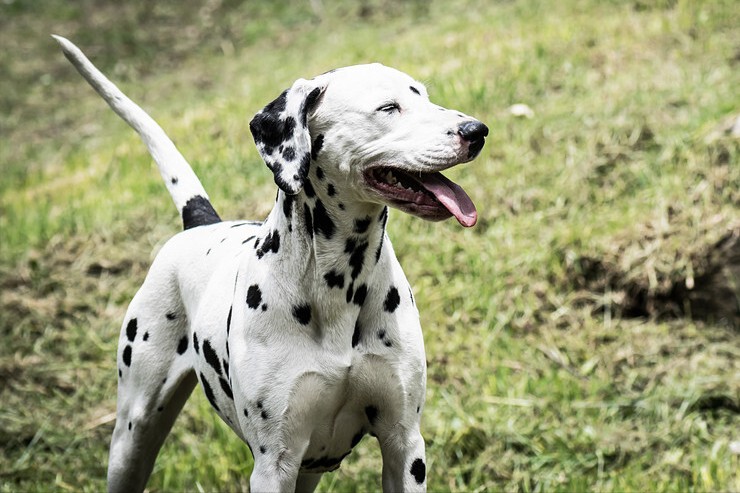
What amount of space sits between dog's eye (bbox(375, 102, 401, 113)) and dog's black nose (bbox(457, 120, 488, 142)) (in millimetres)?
231

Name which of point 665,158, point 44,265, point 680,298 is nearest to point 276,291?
point 680,298

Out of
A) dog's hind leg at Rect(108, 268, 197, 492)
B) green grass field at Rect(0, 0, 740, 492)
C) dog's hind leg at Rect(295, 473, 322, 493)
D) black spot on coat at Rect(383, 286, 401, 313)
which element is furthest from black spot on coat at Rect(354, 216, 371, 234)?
green grass field at Rect(0, 0, 740, 492)

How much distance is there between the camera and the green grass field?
15.8 ft

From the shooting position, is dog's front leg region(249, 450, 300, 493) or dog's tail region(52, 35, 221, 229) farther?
dog's tail region(52, 35, 221, 229)

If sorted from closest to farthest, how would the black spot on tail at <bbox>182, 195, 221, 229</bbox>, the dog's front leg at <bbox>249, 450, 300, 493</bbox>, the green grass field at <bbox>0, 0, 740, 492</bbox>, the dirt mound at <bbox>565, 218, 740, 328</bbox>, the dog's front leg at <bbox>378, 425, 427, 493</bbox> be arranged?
the dog's front leg at <bbox>249, 450, 300, 493</bbox>, the dog's front leg at <bbox>378, 425, 427, 493</bbox>, the black spot on tail at <bbox>182, 195, 221, 229</bbox>, the green grass field at <bbox>0, 0, 740, 492</bbox>, the dirt mound at <bbox>565, 218, 740, 328</bbox>

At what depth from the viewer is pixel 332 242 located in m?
3.10

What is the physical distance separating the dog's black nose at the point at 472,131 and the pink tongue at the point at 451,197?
148 mm

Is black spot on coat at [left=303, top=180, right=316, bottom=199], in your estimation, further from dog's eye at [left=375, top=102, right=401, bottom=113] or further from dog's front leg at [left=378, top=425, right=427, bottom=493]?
dog's front leg at [left=378, top=425, right=427, bottom=493]

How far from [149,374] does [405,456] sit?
1150 mm

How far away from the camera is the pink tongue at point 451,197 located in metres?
2.81

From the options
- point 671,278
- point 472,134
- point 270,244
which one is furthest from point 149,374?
point 671,278

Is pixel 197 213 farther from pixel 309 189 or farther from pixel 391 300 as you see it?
pixel 391 300

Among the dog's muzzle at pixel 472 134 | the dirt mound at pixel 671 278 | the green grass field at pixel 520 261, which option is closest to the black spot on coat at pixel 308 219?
the dog's muzzle at pixel 472 134

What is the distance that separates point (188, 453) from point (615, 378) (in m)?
2.32
